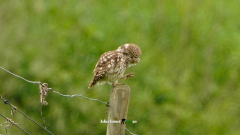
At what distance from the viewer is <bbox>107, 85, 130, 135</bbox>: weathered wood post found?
3809mm

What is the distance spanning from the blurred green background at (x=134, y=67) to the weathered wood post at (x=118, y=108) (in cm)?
327

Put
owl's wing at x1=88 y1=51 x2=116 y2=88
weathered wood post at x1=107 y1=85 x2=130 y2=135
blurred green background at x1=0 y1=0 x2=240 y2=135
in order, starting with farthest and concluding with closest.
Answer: blurred green background at x1=0 y1=0 x2=240 y2=135
owl's wing at x1=88 y1=51 x2=116 y2=88
weathered wood post at x1=107 y1=85 x2=130 y2=135

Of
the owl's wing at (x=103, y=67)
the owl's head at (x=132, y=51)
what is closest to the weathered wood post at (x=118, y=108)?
the owl's wing at (x=103, y=67)

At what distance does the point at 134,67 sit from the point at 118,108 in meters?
3.83

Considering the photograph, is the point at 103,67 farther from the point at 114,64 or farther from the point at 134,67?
the point at 134,67

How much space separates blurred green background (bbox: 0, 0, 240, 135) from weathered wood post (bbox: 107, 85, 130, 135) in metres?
3.27

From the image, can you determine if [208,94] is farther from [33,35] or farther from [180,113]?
[33,35]

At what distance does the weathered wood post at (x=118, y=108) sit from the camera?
381 cm

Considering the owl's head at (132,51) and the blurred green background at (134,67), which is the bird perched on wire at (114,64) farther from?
the blurred green background at (134,67)

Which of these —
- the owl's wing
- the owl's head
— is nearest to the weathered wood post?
the owl's wing

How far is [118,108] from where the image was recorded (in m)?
3.81

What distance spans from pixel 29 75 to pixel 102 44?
134 centimetres

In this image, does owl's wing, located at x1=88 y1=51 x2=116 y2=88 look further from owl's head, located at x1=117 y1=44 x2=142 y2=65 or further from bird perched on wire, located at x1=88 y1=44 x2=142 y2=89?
owl's head, located at x1=117 y1=44 x2=142 y2=65

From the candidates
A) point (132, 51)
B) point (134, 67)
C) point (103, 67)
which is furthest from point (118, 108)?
point (134, 67)
